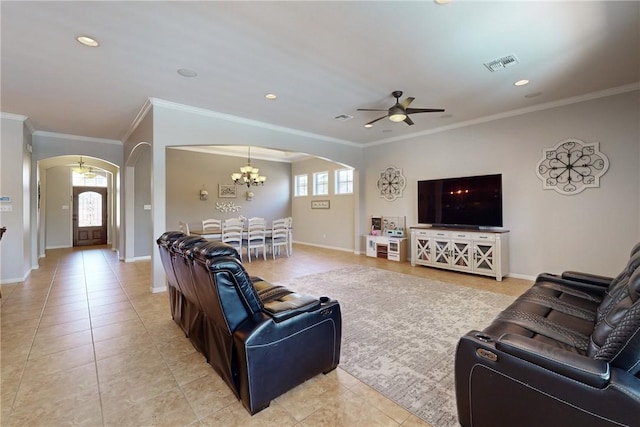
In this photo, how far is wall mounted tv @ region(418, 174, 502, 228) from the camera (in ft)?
17.2

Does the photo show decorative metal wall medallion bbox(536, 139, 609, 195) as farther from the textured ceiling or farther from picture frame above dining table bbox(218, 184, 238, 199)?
picture frame above dining table bbox(218, 184, 238, 199)

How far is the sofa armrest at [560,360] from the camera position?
1.23 meters

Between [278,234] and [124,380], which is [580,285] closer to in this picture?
[124,380]

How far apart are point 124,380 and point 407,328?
2.60 m

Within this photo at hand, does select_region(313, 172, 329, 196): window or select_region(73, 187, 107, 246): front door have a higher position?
select_region(313, 172, 329, 196): window

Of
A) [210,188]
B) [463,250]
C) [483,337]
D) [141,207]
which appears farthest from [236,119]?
[483,337]

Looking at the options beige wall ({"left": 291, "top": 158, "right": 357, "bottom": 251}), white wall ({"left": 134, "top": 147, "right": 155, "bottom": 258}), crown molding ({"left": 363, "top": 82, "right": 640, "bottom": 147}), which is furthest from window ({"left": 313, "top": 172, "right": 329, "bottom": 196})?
white wall ({"left": 134, "top": 147, "right": 155, "bottom": 258})

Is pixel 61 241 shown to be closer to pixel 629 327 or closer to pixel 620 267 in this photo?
pixel 629 327

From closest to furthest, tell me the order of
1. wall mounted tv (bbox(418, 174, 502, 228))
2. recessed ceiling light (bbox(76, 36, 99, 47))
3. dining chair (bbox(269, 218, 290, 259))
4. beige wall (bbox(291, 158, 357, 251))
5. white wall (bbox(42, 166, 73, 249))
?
recessed ceiling light (bbox(76, 36, 99, 47)), wall mounted tv (bbox(418, 174, 502, 228)), dining chair (bbox(269, 218, 290, 259)), beige wall (bbox(291, 158, 357, 251)), white wall (bbox(42, 166, 73, 249))

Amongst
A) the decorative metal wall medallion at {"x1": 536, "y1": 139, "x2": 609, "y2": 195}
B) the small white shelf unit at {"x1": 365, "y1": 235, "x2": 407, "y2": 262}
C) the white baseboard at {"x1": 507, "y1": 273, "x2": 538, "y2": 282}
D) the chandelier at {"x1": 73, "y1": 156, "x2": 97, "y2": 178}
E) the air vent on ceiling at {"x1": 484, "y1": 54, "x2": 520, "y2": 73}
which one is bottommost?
the white baseboard at {"x1": 507, "y1": 273, "x2": 538, "y2": 282}

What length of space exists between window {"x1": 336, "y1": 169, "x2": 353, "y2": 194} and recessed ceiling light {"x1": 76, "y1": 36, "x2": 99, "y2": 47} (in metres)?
6.55

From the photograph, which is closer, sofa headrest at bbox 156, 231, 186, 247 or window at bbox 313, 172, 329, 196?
sofa headrest at bbox 156, 231, 186, 247

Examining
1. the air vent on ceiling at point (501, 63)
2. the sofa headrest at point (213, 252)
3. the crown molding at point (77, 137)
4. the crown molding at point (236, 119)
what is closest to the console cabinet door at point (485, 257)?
the air vent on ceiling at point (501, 63)

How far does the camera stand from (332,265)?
20.8ft
